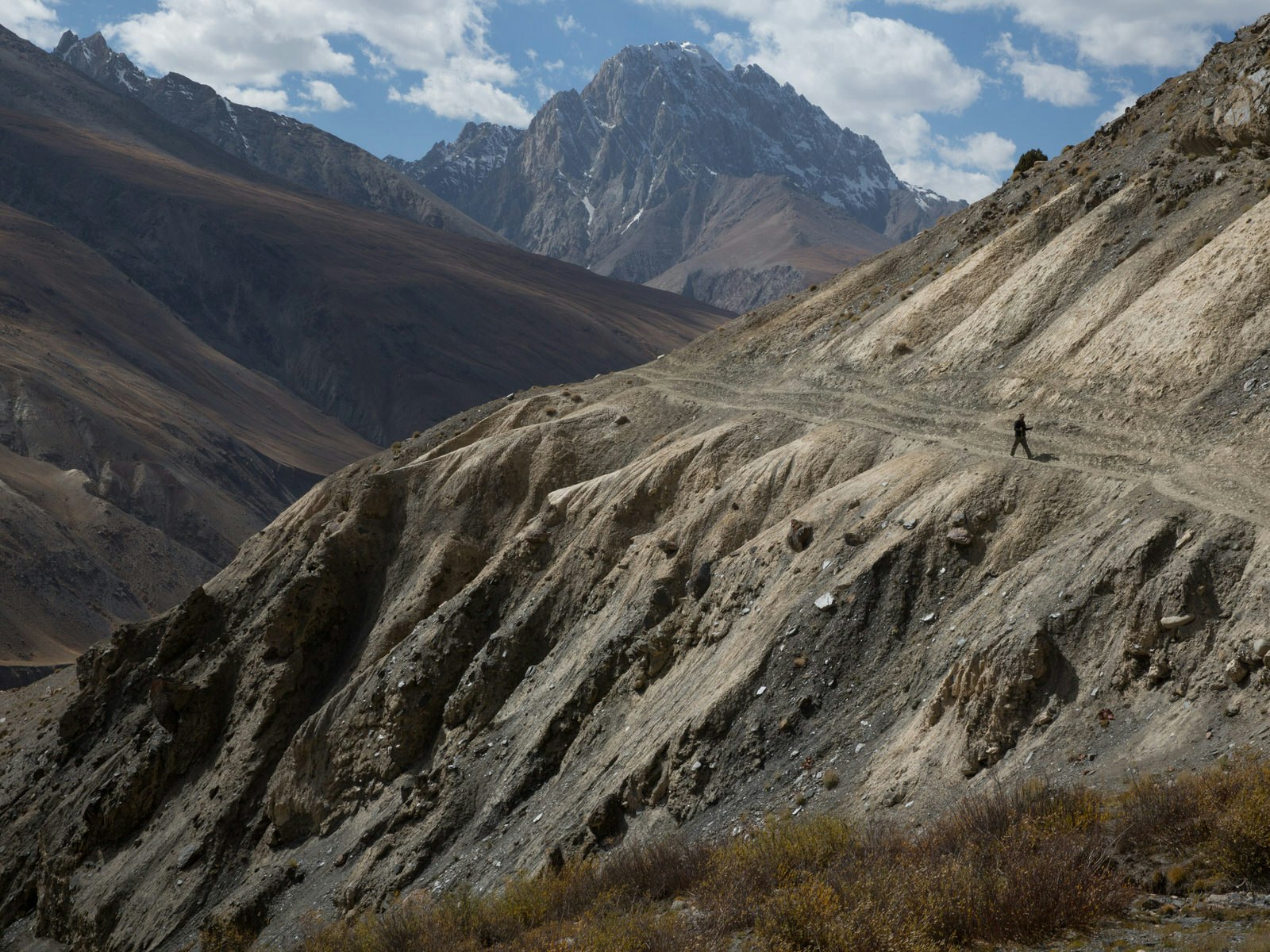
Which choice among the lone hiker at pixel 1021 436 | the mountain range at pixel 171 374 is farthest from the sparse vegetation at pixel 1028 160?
the mountain range at pixel 171 374

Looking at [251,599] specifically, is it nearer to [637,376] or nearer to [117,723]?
[117,723]

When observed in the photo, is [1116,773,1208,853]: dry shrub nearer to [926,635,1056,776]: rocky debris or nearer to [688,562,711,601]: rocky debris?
[926,635,1056,776]: rocky debris

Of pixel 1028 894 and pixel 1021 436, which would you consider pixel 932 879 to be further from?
pixel 1021 436

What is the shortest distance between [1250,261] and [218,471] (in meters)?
114

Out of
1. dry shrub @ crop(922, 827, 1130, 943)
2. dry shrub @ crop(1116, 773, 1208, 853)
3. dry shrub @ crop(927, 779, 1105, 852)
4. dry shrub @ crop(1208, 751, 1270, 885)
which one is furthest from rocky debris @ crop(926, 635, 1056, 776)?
dry shrub @ crop(1208, 751, 1270, 885)

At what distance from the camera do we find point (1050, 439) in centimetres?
2572

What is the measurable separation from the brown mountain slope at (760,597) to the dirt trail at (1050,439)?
0.14 metres

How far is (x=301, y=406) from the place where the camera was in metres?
165

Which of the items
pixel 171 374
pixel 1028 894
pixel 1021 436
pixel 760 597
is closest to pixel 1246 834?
pixel 1028 894

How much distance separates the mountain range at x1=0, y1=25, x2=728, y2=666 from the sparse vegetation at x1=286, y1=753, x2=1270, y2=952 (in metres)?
71.3

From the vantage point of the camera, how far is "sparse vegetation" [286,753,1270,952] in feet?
41.4

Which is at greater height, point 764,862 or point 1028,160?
point 1028,160

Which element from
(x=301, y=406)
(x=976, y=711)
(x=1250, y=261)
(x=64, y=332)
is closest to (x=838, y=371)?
(x=1250, y=261)

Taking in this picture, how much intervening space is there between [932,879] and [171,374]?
149064mm
